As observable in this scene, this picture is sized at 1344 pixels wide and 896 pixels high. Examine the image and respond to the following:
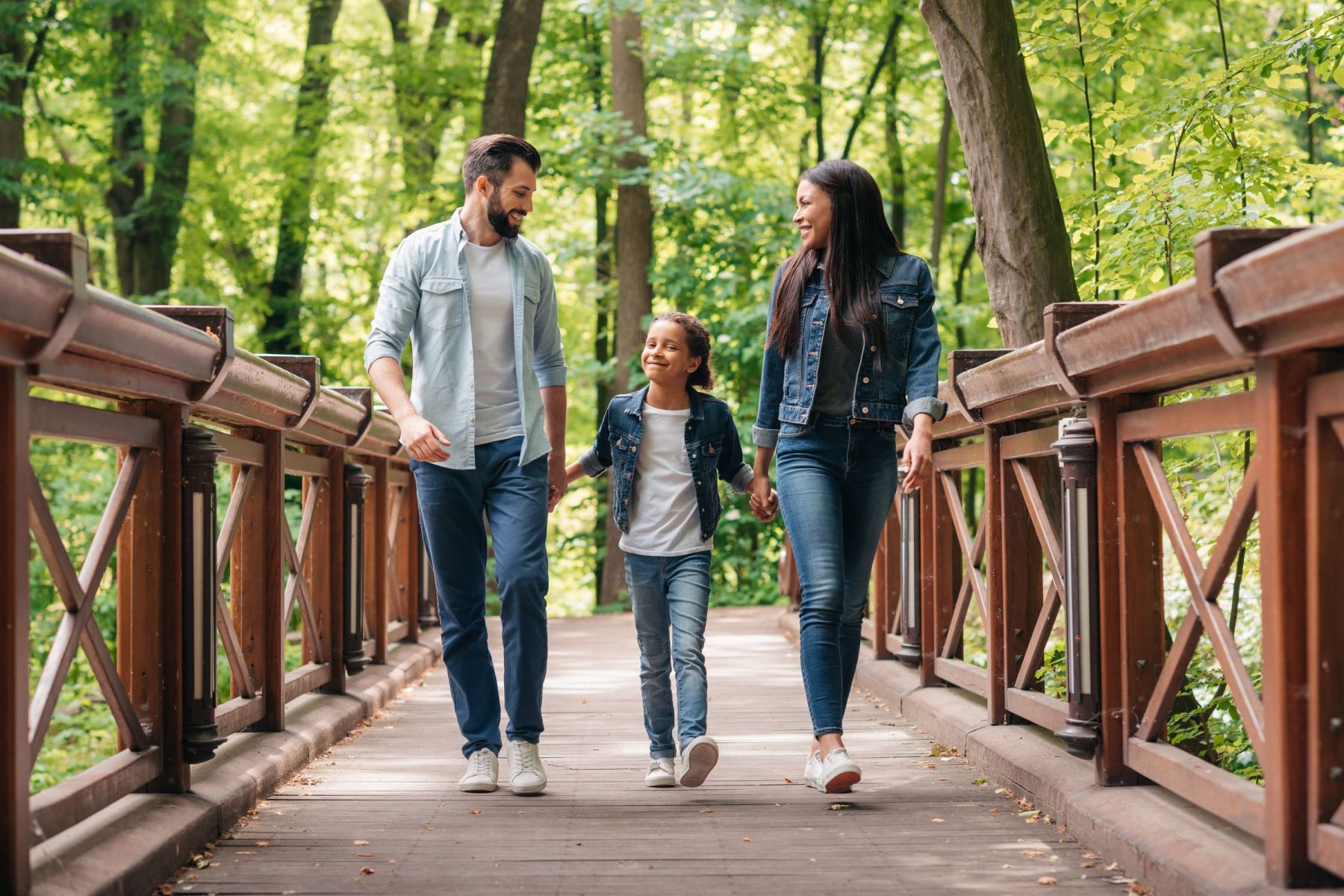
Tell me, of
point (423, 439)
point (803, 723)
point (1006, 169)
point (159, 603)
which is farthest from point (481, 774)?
point (1006, 169)

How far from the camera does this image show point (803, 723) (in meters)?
5.80

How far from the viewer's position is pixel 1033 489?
428 centimetres

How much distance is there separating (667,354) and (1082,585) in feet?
4.71

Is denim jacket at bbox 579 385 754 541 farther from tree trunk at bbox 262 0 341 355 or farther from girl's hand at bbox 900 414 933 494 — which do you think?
tree trunk at bbox 262 0 341 355

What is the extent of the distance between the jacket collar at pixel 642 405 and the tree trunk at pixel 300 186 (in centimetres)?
1186

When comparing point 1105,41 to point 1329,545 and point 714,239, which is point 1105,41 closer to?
point 1329,545

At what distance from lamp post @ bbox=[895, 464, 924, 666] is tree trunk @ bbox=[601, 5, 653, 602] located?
898 cm

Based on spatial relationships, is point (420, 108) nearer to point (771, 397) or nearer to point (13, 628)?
point (771, 397)

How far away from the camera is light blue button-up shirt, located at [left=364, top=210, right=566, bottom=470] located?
13.9 ft

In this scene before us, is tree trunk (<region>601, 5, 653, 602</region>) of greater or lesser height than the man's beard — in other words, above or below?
above

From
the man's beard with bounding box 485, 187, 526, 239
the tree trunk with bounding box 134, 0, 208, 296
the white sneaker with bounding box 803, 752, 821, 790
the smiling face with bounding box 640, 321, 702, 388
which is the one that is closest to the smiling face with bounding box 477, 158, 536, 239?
the man's beard with bounding box 485, 187, 526, 239

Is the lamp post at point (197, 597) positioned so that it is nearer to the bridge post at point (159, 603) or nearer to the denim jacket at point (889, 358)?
the bridge post at point (159, 603)

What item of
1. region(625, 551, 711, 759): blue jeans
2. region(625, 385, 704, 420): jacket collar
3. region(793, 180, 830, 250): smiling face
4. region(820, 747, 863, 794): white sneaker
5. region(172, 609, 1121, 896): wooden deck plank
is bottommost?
region(172, 609, 1121, 896): wooden deck plank

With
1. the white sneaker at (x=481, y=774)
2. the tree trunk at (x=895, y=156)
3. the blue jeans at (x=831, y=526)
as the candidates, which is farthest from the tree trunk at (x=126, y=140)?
the blue jeans at (x=831, y=526)
